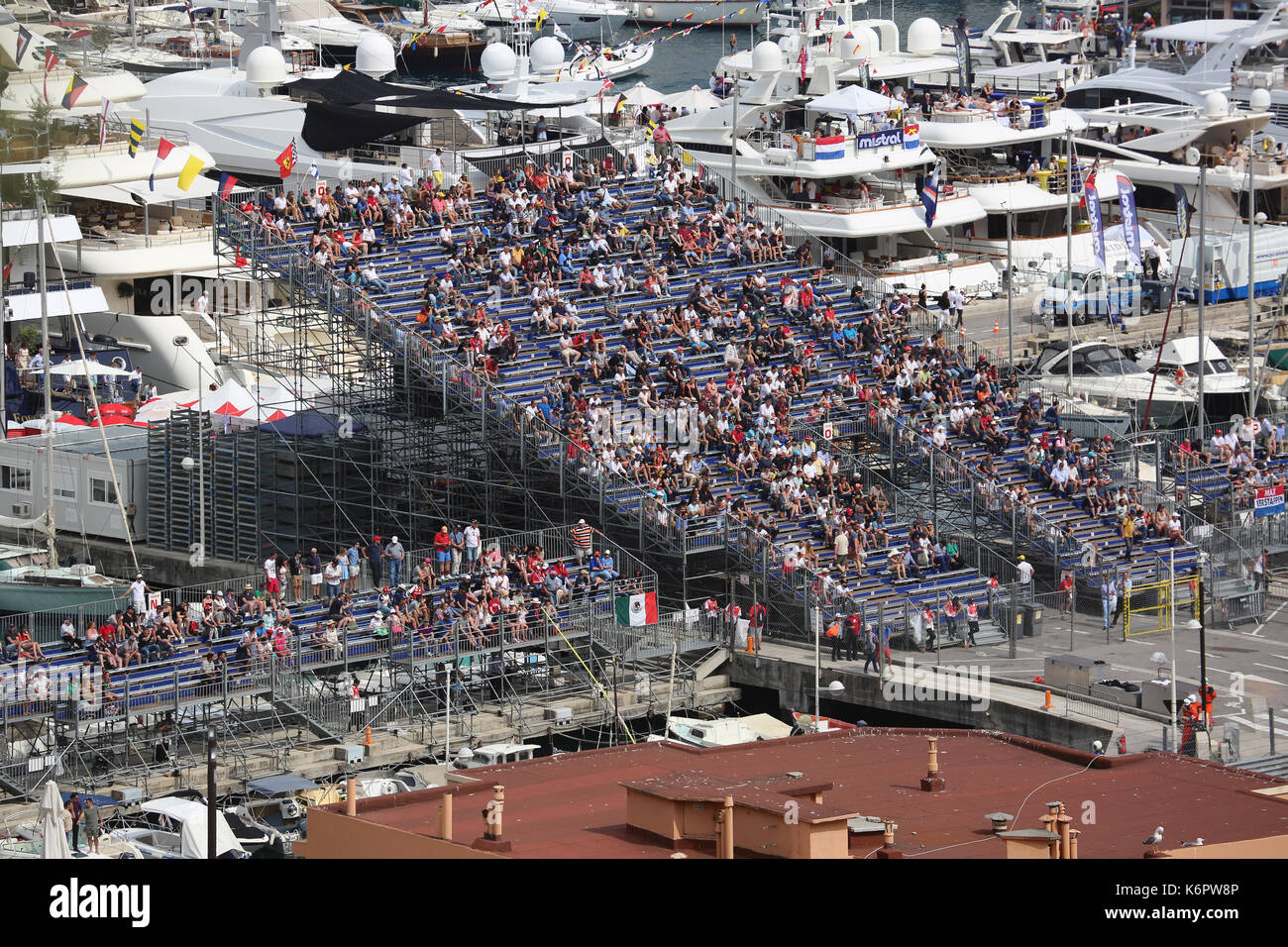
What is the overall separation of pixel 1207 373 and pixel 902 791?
37114 mm

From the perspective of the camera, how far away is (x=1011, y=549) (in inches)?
1970

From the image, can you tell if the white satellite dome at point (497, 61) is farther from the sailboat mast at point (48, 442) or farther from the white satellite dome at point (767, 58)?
the sailboat mast at point (48, 442)

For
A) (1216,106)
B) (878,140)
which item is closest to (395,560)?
(878,140)

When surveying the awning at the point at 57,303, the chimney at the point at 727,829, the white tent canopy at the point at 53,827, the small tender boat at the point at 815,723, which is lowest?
the small tender boat at the point at 815,723

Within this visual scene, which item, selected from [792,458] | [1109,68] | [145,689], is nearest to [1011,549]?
[792,458]

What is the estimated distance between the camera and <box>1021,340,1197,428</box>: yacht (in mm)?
61219

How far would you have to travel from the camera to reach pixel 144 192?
6856 cm

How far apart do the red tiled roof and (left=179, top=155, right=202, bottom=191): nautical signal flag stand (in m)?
35.9

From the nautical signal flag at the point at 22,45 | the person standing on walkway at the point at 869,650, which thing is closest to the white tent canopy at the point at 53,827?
the nautical signal flag at the point at 22,45

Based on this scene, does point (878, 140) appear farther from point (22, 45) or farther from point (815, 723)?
point (22, 45)

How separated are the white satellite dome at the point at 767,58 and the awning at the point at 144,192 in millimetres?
17579

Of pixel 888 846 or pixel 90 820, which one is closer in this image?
pixel 888 846

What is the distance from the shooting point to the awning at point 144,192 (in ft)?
223

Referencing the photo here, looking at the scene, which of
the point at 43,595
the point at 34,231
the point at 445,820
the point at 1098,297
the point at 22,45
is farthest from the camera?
the point at 1098,297
